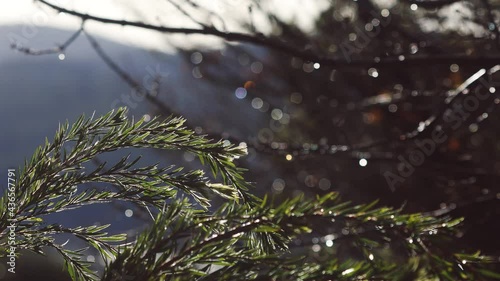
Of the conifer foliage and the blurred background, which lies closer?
the conifer foliage

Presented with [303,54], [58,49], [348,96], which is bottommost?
[303,54]

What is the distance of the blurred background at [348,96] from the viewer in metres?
3.15

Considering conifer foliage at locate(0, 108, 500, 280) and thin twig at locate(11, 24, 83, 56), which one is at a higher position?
thin twig at locate(11, 24, 83, 56)

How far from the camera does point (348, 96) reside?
6.87 meters

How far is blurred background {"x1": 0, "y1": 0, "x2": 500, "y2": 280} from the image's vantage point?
10.3 ft

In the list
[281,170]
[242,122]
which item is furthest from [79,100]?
[281,170]

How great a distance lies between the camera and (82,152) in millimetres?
1795

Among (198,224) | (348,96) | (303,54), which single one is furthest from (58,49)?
(348,96)

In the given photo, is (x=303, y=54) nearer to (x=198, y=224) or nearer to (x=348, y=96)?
(x=198, y=224)

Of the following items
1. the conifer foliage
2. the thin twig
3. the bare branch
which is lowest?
the conifer foliage

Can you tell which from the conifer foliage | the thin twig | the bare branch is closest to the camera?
the conifer foliage

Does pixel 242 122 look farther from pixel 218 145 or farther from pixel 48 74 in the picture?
pixel 48 74

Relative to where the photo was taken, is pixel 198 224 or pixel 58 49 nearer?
pixel 198 224

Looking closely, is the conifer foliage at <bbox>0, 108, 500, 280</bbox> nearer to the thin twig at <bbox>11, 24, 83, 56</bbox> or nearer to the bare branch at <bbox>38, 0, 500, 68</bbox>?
the bare branch at <bbox>38, 0, 500, 68</bbox>
